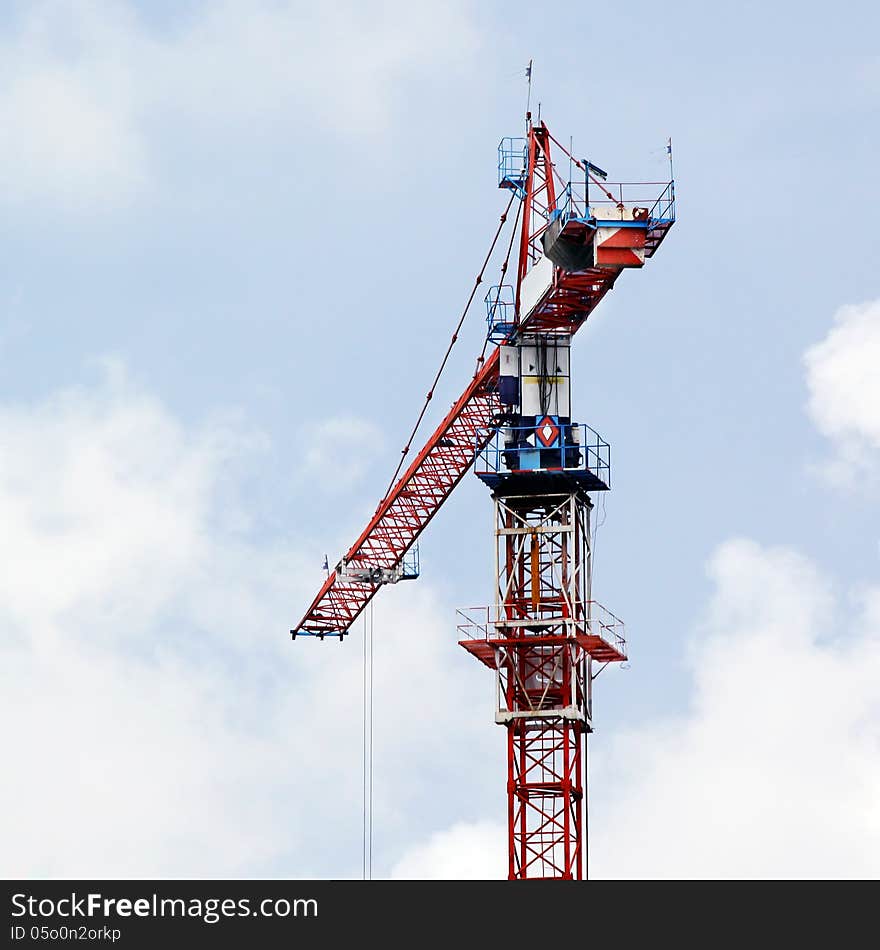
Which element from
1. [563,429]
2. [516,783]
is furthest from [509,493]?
[516,783]

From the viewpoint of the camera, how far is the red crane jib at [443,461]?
125 m

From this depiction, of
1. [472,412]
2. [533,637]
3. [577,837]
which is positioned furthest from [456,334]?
[577,837]

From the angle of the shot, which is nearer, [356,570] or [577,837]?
[577,837]

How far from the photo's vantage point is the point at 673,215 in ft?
392

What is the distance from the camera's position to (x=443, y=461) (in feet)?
433

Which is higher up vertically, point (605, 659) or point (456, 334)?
point (456, 334)

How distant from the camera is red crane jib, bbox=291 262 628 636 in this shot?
409ft

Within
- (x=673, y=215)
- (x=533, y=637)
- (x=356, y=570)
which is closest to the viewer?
(x=673, y=215)

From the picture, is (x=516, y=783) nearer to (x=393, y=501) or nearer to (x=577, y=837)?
(x=577, y=837)

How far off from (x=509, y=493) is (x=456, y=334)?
26.1ft

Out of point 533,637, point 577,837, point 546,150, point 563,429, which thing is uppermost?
point 546,150

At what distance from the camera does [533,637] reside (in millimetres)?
127562

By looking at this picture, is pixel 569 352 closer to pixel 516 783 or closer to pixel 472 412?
pixel 472 412

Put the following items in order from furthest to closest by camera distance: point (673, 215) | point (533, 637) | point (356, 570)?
point (356, 570) < point (533, 637) < point (673, 215)
